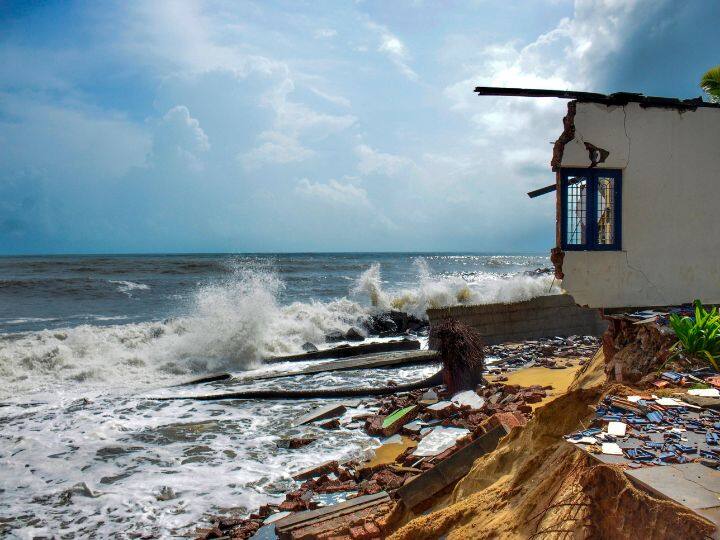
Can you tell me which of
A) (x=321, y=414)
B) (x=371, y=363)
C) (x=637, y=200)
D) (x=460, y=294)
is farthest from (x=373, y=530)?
(x=460, y=294)

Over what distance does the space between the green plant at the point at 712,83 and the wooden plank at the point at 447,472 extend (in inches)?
546

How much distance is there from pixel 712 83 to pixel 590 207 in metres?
9.43

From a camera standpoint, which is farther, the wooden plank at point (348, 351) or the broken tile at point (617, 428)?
the wooden plank at point (348, 351)

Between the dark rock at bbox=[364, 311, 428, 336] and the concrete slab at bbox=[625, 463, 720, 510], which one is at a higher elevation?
the concrete slab at bbox=[625, 463, 720, 510]

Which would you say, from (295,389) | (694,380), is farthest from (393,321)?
(694,380)

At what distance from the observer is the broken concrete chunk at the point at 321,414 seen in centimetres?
850

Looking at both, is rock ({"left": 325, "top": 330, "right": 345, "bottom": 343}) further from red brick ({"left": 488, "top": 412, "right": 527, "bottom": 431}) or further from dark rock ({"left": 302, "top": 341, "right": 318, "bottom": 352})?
red brick ({"left": 488, "top": 412, "right": 527, "bottom": 431})

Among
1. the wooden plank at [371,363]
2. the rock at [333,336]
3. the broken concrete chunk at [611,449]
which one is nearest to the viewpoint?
the broken concrete chunk at [611,449]

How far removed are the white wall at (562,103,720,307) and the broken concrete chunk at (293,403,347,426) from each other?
4.27 metres

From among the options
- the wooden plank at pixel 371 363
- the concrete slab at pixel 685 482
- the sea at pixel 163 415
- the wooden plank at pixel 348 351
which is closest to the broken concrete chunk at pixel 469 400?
the sea at pixel 163 415

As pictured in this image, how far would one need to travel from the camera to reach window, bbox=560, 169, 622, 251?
7.87m

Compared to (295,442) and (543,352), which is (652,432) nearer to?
(295,442)

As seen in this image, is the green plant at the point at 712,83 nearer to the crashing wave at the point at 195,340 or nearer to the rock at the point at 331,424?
the crashing wave at the point at 195,340

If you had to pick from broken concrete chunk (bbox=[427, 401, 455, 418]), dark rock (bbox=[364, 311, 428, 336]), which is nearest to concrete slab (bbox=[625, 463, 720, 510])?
broken concrete chunk (bbox=[427, 401, 455, 418])
